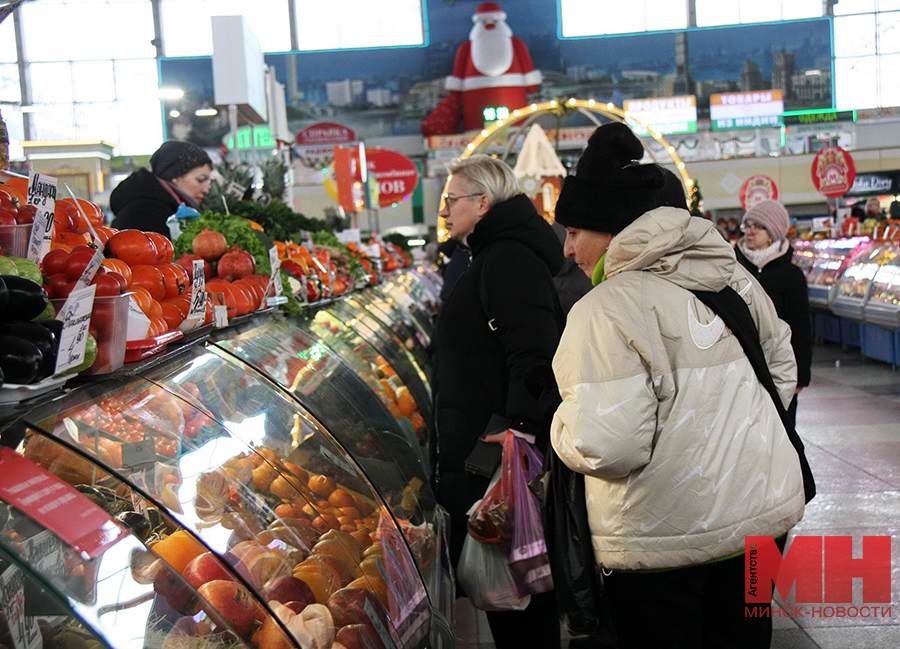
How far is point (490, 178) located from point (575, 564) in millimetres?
1294

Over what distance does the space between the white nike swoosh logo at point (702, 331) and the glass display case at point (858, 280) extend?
837 cm

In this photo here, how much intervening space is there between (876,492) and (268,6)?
24.5m

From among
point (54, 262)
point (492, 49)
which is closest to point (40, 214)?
point (54, 262)

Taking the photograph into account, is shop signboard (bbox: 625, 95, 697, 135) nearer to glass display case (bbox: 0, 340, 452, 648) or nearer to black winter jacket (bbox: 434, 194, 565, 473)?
black winter jacket (bbox: 434, 194, 565, 473)

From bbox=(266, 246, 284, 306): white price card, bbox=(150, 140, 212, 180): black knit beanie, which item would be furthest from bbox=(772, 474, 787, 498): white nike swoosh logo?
bbox=(150, 140, 212, 180): black knit beanie

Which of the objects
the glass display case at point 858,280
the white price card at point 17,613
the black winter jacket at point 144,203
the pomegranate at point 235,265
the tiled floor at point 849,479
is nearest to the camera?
the white price card at point 17,613

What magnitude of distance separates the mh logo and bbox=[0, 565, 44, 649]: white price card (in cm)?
249

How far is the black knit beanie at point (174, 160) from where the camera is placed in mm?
3818

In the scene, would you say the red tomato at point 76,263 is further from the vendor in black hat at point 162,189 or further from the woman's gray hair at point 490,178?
the vendor in black hat at point 162,189

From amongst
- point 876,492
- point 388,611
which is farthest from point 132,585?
point 876,492

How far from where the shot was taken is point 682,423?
5.90ft

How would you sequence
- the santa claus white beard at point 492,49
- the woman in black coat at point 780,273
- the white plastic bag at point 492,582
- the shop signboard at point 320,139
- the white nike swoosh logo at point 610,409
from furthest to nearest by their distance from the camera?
the santa claus white beard at point 492,49 < the shop signboard at point 320,139 < the woman in black coat at point 780,273 < the white plastic bag at point 492,582 < the white nike swoosh logo at point 610,409

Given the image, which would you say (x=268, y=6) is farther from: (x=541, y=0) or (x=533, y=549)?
(x=533, y=549)

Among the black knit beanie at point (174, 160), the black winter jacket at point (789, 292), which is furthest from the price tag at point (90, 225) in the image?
the black winter jacket at point (789, 292)
